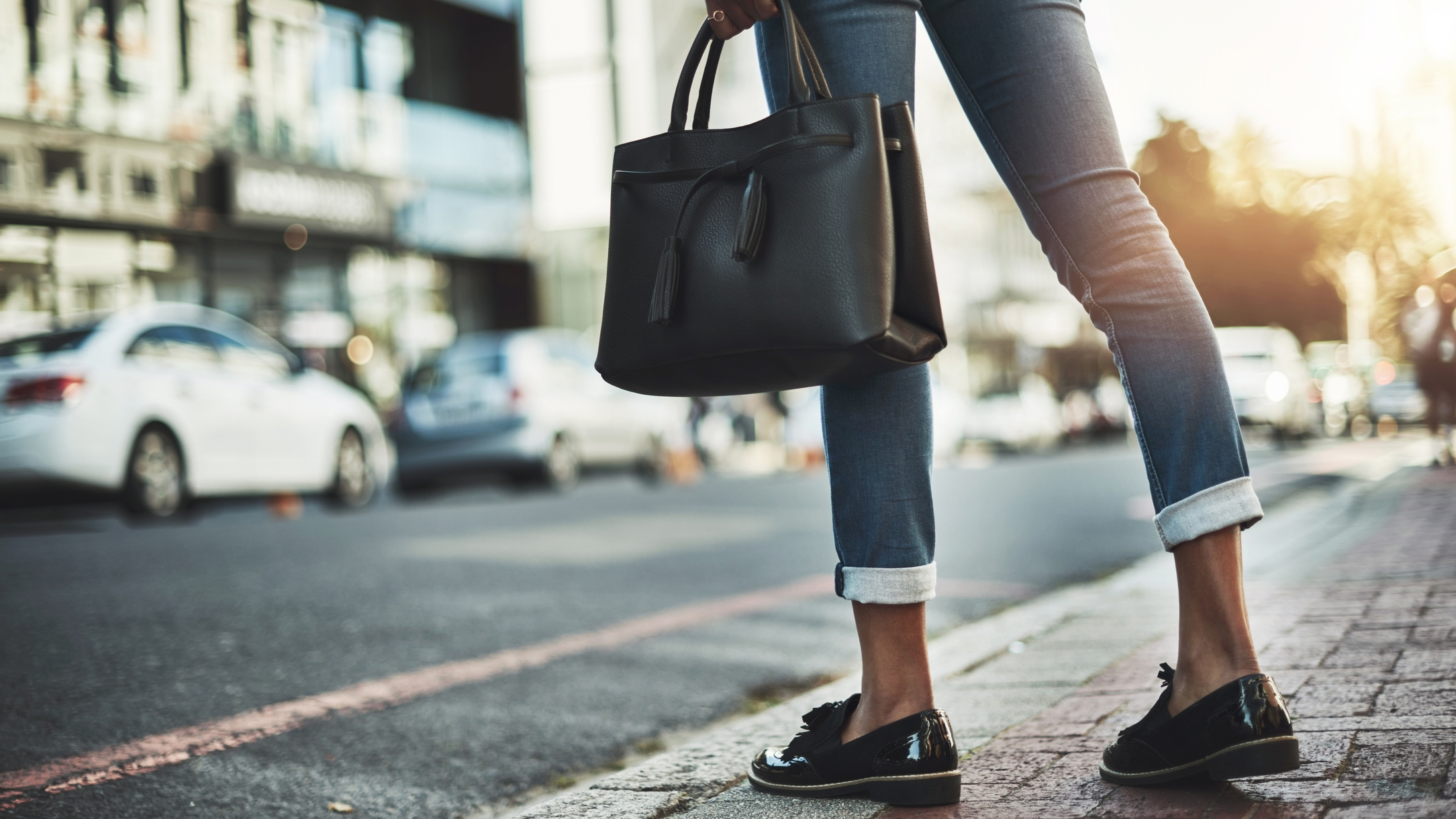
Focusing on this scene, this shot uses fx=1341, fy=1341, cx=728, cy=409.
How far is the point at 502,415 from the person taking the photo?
1257cm

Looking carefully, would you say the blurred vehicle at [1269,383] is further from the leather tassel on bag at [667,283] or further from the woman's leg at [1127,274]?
the leather tassel on bag at [667,283]

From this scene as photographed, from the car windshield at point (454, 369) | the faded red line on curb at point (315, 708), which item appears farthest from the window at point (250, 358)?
the faded red line on curb at point (315, 708)

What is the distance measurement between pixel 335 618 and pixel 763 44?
117 inches

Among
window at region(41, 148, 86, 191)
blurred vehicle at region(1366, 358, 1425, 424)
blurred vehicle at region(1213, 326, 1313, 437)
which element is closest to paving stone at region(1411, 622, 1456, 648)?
window at region(41, 148, 86, 191)

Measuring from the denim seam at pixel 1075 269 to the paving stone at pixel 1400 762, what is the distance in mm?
454

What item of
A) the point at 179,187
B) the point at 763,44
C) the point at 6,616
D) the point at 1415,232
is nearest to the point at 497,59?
the point at 179,187

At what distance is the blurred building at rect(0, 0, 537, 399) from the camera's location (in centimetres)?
1684

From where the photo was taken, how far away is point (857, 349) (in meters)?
1.71

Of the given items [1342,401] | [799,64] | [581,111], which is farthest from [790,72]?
[1342,401]

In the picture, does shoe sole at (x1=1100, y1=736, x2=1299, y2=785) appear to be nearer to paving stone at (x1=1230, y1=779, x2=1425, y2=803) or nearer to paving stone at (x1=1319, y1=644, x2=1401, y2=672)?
paving stone at (x1=1230, y1=779, x2=1425, y2=803)

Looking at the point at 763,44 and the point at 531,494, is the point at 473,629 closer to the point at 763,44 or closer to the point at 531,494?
the point at 763,44

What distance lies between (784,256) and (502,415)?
433 inches

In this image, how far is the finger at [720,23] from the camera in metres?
1.96

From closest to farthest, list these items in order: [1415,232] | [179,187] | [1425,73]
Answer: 1. [1425,73]
2. [179,187]
3. [1415,232]
